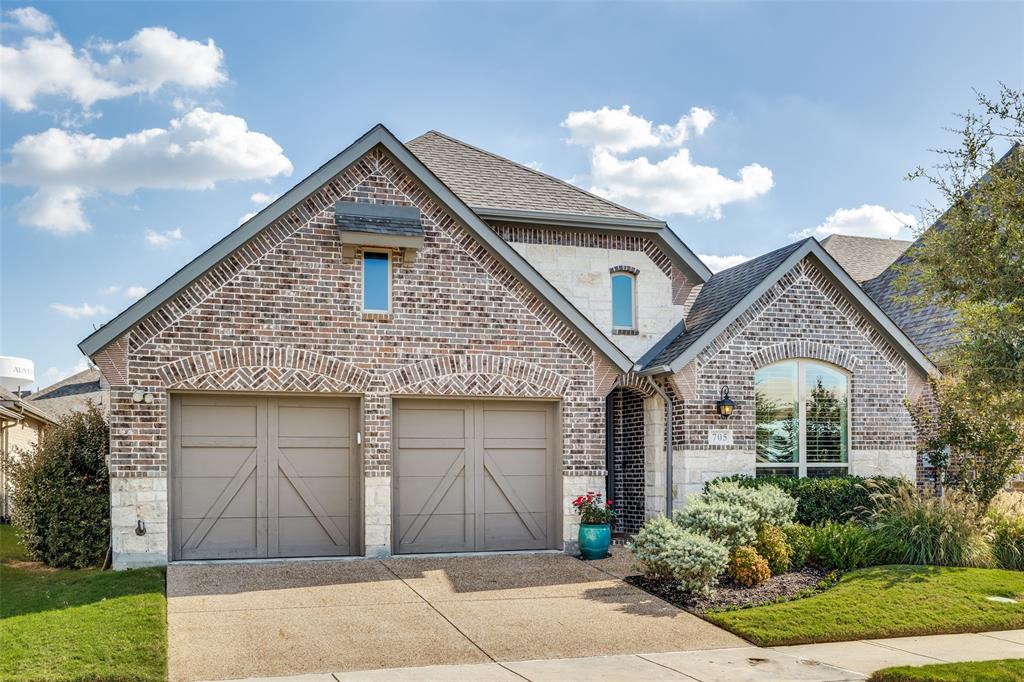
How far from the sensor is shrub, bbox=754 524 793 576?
42.4 ft

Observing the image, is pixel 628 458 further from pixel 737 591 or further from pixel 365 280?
pixel 365 280

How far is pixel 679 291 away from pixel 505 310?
17.8ft

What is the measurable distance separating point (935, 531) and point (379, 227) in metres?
9.43

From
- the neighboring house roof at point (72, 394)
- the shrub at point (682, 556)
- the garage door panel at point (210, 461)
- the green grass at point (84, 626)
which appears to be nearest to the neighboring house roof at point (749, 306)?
the shrub at point (682, 556)

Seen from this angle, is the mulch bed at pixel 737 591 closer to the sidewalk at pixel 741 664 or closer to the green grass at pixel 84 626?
the sidewalk at pixel 741 664

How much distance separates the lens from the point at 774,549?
1298cm

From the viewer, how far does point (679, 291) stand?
62.8 ft

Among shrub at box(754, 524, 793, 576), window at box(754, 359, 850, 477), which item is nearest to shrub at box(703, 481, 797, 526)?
shrub at box(754, 524, 793, 576)

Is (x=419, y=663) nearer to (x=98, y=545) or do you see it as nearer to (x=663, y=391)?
(x=98, y=545)

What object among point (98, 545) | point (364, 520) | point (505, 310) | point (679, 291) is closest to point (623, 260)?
point (679, 291)

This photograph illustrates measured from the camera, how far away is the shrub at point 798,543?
13391mm

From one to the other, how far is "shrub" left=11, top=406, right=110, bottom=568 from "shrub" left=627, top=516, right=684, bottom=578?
7.81 m

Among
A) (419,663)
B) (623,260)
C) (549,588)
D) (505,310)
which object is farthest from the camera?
(623,260)

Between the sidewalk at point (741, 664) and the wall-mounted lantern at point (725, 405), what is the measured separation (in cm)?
592
